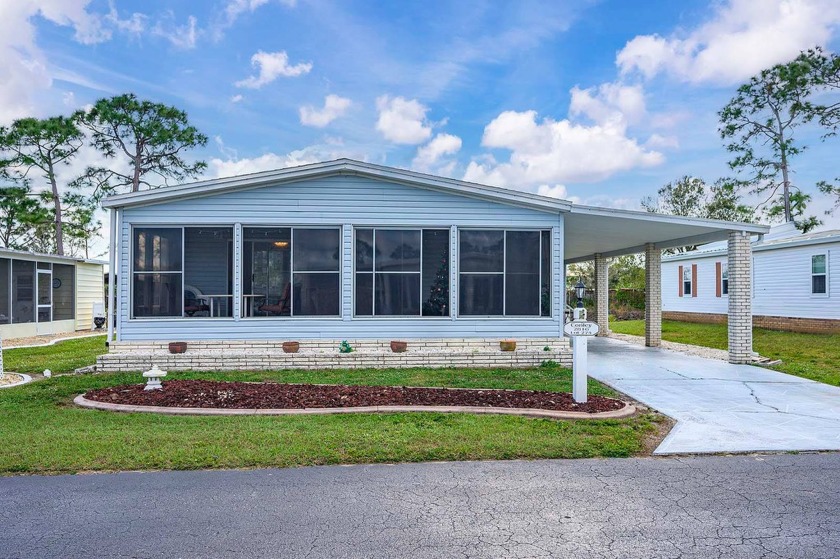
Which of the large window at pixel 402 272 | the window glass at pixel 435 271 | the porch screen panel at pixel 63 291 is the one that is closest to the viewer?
the large window at pixel 402 272

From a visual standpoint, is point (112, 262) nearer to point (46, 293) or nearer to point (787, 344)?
point (46, 293)

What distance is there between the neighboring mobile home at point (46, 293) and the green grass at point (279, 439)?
1135cm

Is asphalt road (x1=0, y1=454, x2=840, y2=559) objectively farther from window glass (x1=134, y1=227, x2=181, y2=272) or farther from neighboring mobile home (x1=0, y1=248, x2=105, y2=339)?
neighboring mobile home (x1=0, y1=248, x2=105, y2=339)

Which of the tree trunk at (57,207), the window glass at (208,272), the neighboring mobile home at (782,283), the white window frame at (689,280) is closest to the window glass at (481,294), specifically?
the window glass at (208,272)

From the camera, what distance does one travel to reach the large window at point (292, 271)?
10.4m

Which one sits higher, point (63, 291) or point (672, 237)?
point (672, 237)

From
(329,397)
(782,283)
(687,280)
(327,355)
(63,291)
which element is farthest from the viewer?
(687,280)

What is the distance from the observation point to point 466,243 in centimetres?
1062

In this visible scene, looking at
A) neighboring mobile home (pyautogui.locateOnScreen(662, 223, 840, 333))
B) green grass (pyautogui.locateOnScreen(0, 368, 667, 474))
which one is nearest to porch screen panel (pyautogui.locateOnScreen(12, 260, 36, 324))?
green grass (pyautogui.locateOnScreen(0, 368, 667, 474))

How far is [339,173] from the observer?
10367 millimetres

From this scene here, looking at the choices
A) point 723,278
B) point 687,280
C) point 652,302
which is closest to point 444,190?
point 652,302

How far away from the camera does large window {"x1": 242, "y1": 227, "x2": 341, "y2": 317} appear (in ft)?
34.0

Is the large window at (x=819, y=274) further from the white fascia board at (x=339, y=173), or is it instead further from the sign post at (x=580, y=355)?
the sign post at (x=580, y=355)

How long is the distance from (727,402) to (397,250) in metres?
5.78
